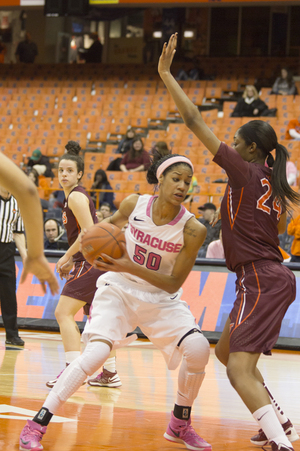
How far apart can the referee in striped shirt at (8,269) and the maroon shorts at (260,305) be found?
180 inches

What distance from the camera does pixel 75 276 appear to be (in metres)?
5.52

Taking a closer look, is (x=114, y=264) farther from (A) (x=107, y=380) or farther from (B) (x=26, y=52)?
(B) (x=26, y=52)

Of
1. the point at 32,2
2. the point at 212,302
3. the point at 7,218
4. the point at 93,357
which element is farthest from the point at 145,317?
the point at 32,2

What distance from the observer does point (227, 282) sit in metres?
8.66

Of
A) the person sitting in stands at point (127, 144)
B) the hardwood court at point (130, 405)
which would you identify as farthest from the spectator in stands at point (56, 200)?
the hardwood court at point (130, 405)

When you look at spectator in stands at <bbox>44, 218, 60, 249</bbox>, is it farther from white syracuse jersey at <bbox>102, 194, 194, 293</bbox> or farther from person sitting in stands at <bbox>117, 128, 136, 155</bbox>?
white syracuse jersey at <bbox>102, 194, 194, 293</bbox>

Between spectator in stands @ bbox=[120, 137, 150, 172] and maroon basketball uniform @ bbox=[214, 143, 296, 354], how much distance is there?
10.6 metres

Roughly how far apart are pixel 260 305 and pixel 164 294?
2.17 feet

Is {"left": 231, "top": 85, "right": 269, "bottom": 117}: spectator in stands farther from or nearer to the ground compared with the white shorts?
farther from the ground

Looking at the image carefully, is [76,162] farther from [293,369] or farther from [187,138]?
[187,138]

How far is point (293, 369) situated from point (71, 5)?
14082 millimetres

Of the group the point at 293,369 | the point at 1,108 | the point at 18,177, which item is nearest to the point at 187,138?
the point at 1,108

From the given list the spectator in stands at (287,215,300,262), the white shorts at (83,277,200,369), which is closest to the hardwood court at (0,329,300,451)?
the white shorts at (83,277,200,369)

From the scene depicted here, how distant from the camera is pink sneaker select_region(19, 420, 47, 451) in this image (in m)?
3.41
